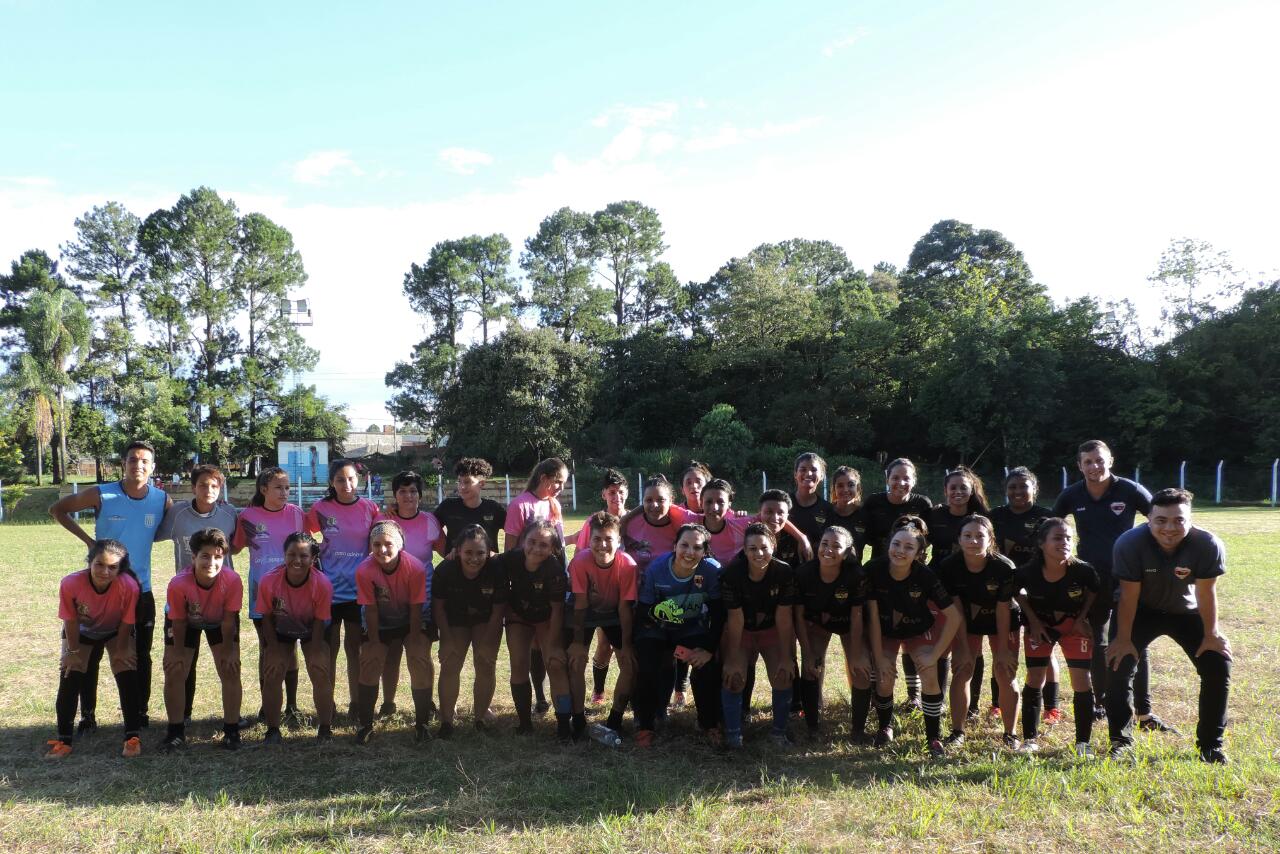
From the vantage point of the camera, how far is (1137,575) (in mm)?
4688

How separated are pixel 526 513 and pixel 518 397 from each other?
941 inches

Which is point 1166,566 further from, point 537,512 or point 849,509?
point 537,512

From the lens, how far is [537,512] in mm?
6172

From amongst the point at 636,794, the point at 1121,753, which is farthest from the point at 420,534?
the point at 1121,753

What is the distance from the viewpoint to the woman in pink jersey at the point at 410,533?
18.6ft

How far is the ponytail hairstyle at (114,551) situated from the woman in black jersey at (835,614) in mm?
4402

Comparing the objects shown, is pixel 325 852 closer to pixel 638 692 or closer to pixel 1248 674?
pixel 638 692

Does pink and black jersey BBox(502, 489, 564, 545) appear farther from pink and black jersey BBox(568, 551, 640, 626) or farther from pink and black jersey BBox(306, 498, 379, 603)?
pink and black jersey BBox(306, 498, 379, 603)

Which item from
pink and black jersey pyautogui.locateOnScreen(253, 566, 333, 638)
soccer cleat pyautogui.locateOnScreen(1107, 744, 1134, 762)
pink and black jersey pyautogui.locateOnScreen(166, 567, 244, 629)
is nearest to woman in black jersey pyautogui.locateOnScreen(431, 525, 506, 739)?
pink and black jersey pyautogui.locateOnScreen(253, 566, 333, 638)

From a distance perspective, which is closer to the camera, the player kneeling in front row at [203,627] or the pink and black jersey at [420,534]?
the player kneeling in front row at [203,627]

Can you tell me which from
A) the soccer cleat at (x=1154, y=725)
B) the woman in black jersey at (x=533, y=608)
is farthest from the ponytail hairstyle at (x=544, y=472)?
the soccer cleat at (x=1154, y=725)

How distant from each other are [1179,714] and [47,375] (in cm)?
3906

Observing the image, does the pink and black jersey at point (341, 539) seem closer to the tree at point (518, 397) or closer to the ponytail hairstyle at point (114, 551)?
the ponytail hairstyle at point (114, 551)

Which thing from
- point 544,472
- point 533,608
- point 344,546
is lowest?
point 533,608
